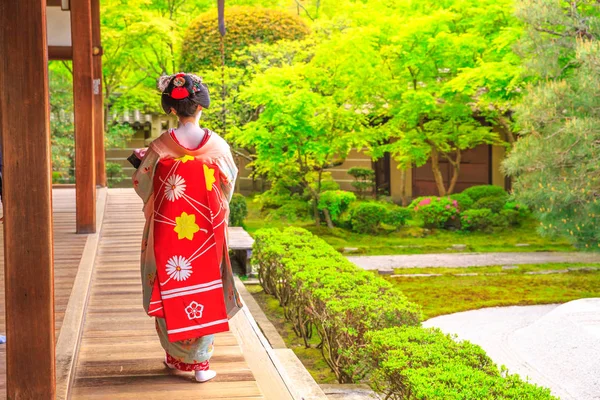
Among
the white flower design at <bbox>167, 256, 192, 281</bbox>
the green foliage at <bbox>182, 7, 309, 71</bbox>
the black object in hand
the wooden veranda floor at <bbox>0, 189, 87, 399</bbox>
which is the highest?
the green foliage at <bbox>182, 7, 309, 71</bbox>

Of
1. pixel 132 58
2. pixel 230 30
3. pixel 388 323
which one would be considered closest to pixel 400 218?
pixel 230 30

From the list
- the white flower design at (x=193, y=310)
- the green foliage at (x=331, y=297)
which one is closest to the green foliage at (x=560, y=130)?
the green foliage at (x=331, y=297)

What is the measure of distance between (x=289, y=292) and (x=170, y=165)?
5068mm

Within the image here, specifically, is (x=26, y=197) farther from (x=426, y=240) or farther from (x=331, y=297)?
(x=426, y=240)

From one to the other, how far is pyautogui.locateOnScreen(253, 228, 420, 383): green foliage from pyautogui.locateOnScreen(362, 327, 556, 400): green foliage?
527mm

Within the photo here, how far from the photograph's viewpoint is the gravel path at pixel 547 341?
731 centimetres

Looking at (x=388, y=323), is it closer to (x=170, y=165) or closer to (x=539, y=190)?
(x=170, y=165)

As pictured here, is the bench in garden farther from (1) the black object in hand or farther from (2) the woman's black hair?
(2) the woman's black hair

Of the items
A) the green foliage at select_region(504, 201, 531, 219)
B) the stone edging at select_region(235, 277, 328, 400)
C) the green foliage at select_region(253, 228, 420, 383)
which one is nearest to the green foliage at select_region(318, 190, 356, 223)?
the green foliage at select_region(504, 201, 531, 219)

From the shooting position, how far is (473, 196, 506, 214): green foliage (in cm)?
1764

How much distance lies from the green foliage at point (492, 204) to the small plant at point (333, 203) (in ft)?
9.43

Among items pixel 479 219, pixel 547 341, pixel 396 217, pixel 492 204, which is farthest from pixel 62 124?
pixel 547 341

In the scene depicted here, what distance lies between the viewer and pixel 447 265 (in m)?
13.7

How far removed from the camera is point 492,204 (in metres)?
17.7
